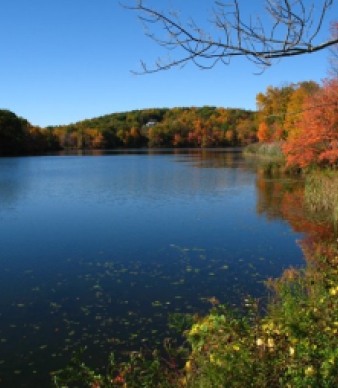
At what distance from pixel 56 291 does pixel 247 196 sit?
14.4 m

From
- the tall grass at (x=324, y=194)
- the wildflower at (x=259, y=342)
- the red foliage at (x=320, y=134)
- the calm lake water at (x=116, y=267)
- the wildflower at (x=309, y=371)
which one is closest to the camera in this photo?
the wildflower at (x=309, y=371)

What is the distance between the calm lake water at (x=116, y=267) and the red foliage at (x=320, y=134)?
16.3ft

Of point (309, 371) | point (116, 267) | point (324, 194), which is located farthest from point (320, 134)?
A: point (309, 371)

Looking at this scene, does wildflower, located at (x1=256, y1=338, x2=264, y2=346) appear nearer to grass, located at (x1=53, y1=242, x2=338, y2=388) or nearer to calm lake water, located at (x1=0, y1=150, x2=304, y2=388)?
grass, located at (x1=53, y1=242, x2=338, y2=388)

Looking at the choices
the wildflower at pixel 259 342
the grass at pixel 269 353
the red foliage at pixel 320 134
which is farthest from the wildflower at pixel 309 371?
the red foliage at pixel 320 134

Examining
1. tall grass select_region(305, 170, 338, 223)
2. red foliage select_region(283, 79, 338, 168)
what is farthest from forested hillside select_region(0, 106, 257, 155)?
tall grass select_region(305, 170, 338, 223)

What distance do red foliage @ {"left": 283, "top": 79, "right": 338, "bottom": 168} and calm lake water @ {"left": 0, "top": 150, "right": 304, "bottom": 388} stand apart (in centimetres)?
496

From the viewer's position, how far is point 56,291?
8320 mm

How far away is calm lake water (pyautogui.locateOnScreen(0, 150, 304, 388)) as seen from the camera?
637cm

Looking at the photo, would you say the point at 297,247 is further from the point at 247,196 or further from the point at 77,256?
the point at 247,196

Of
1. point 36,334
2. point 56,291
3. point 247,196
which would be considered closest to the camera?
point 36,334

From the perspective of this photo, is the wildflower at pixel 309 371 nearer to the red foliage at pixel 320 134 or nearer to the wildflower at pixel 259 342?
the wildflower at pixel 259 342

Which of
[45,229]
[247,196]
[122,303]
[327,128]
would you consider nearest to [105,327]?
[122,303]

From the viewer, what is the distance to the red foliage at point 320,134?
2086cm
